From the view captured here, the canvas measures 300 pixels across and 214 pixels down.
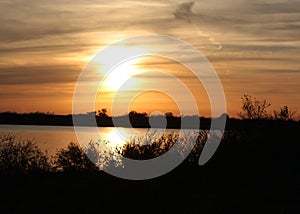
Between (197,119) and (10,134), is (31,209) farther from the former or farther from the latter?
(197,119)

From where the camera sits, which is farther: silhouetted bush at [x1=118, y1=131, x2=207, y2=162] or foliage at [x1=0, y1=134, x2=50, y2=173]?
silhouetted bush at [x1=118, y1=131, x2=207, y2=162]

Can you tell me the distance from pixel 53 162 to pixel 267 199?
7.55m

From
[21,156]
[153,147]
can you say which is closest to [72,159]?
[21,156]

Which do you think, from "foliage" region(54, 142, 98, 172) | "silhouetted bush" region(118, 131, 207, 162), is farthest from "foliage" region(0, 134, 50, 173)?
"silhouetted bush" region(118, 131, 207, 162)

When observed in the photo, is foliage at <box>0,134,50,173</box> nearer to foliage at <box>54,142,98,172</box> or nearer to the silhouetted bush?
foliage at <box>54,142,98,172</box>

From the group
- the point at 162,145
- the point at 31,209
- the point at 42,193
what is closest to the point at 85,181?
the point at 42,193

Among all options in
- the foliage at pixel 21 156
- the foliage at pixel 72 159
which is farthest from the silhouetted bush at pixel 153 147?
the foliage at pixel 21 156

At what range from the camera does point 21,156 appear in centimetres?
2300

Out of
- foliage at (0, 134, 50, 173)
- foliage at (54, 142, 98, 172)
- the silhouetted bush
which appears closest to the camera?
A: foliage at (0, 134, 50, 173)

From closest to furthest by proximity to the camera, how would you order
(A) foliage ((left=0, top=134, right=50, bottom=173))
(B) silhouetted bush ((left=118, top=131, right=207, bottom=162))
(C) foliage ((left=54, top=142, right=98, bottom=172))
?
1. (A) foliage ((left=0, top=134, right=50, bottom=173))
2. (C) foliage ((left=54, top=142, right=98, bottom=172))
3. (B) silhouetted bush ((left=118, top=131, right=207, bottom=162))

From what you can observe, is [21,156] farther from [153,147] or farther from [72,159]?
[153,147]

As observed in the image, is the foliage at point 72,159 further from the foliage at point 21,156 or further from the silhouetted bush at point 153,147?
the silhouetted bush at point 153,147

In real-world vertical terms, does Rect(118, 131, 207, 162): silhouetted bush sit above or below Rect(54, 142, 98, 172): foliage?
above

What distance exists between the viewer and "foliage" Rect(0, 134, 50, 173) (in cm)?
2242
